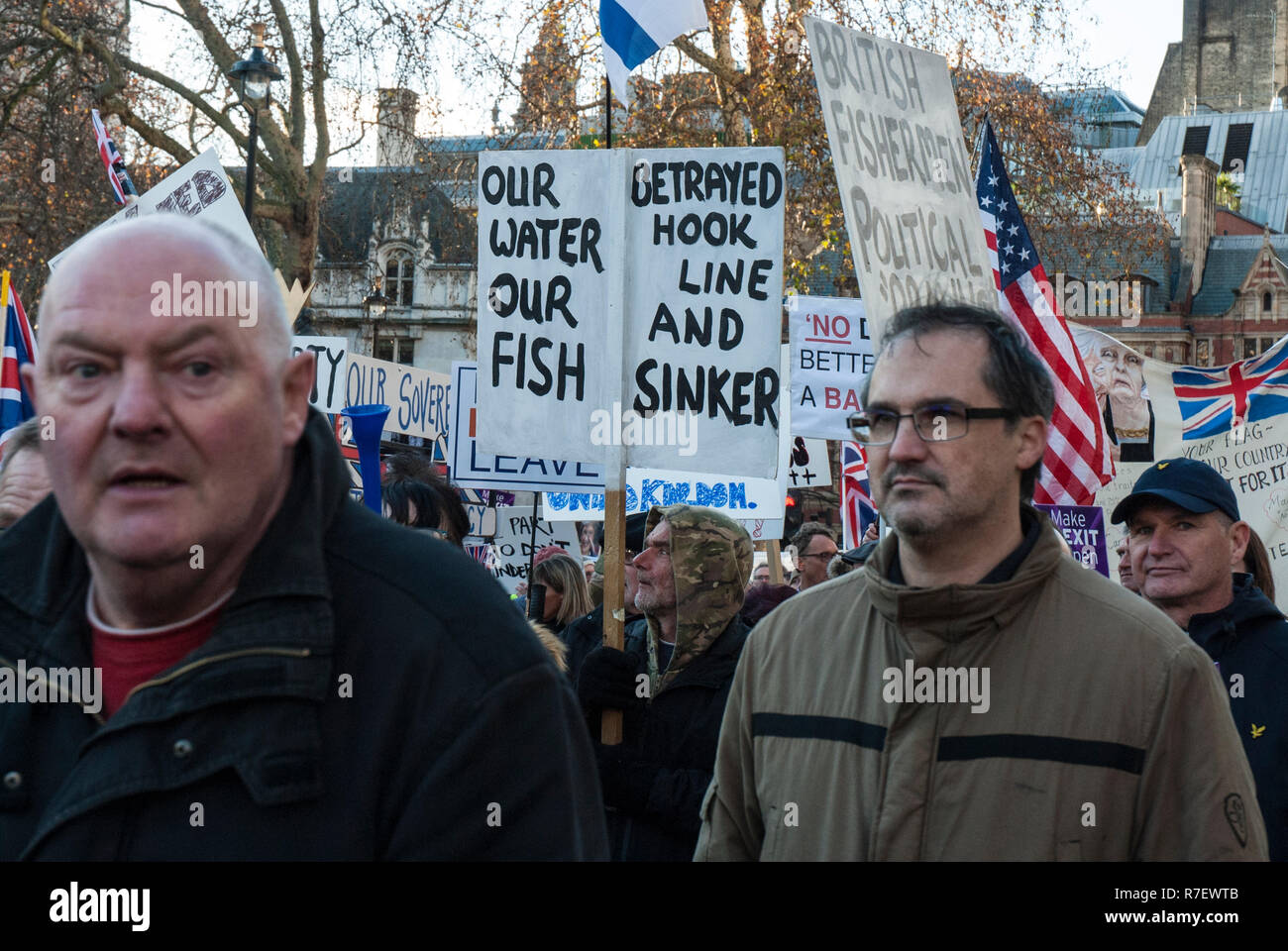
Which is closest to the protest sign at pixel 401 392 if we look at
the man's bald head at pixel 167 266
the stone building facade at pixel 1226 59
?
the man's bald head at pixel 167 266

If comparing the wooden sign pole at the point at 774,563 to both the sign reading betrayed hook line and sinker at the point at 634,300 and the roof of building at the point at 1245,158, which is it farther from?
the roof of building at the point at 1245,158

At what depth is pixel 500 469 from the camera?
27.0ft

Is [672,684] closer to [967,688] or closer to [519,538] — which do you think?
[967,688]

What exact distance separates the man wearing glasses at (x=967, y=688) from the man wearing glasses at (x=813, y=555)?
6001 mm

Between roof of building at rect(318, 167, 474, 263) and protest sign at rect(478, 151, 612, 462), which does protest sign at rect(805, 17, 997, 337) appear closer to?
protest sign at rect(478, 151, 612, 462)

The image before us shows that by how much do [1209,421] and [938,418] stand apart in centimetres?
654

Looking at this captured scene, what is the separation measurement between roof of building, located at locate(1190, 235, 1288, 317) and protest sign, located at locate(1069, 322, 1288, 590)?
2117 inches

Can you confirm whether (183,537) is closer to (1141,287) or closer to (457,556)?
(457,556)

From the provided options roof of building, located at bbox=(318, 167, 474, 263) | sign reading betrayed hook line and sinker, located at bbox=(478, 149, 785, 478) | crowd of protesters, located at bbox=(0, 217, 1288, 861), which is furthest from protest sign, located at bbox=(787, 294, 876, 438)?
roof of building, located at bbox=(318, 167, 474, 263)

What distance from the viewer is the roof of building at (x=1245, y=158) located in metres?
64.9

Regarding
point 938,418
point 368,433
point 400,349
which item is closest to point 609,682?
point 938,418

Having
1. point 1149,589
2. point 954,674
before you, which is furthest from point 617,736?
point 954,674

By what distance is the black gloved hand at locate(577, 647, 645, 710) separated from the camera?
4613 mm
